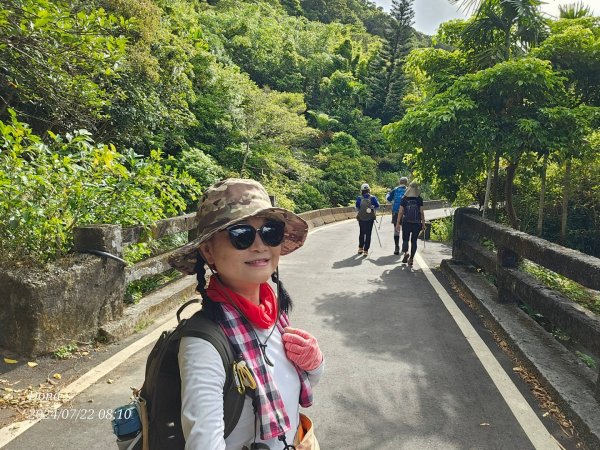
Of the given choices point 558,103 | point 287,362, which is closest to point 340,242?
point 558,103

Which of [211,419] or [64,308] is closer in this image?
[211,419]

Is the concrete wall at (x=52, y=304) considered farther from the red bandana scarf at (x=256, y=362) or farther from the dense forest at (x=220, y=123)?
the red bandana scarf at (x=256, y=362)

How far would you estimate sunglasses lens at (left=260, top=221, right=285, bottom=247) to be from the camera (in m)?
1.69

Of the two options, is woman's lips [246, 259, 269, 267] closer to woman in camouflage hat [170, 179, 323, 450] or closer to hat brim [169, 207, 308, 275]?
woman in camouflage hat [170, 179, 323, 450]

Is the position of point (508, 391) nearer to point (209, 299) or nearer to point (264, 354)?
point (264, 354)

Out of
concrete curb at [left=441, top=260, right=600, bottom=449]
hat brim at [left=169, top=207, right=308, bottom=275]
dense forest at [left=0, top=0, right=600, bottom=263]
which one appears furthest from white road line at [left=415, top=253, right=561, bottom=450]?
dense forest at [left=0, top=0, right=600, bottom=263]

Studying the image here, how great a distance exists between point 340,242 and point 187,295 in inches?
298

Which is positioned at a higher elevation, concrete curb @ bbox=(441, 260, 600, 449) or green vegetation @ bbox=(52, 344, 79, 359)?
green vegetation @ bbox=(52, 344, 79, 359)

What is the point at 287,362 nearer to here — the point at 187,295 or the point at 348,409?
the point at 348,409

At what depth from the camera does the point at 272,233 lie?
1.71 metres

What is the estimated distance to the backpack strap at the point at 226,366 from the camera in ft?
4.49

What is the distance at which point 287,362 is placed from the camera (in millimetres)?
1682

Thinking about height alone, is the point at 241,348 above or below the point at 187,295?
above

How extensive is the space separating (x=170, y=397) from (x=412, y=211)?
350 inches
